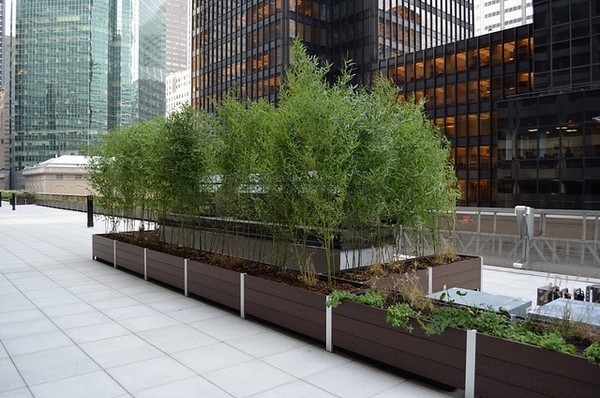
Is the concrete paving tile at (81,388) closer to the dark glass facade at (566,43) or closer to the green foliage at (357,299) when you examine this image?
the green foliage at (357,299)

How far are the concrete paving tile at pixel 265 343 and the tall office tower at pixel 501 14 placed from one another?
122 m

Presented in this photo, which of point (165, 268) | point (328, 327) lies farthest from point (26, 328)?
point (328, 327)

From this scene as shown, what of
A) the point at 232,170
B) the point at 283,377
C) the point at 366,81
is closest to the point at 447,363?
the point at 283,377

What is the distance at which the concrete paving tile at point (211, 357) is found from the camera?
17.7 feet

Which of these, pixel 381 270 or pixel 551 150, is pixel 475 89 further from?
pixel 381 270

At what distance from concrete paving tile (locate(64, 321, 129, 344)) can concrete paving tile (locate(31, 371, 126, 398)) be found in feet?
4.45

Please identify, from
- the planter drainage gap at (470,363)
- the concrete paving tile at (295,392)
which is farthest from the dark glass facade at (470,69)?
the planter drainage gap at (470,363)

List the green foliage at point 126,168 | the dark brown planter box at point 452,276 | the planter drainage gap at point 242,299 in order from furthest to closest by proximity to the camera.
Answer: the green foliage at point 126,168 → the dark brown planter box at point 452,276 → the planter drainage gap at point 242,299

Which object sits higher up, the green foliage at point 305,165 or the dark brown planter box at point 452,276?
the green foliage at point 305,165

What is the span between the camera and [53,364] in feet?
18.0

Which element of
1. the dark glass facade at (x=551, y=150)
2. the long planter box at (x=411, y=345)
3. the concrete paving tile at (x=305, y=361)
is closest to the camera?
the long planter box at (x=411, y=345)

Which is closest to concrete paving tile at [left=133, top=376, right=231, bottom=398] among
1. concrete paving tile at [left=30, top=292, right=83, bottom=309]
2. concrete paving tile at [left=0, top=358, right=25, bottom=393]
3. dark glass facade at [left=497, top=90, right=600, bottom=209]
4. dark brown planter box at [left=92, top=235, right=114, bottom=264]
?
concrete paving tile at [left=0, top=358, right=25, bottom=393]

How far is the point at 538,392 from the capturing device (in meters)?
3.96

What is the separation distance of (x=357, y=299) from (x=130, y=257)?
733cm
